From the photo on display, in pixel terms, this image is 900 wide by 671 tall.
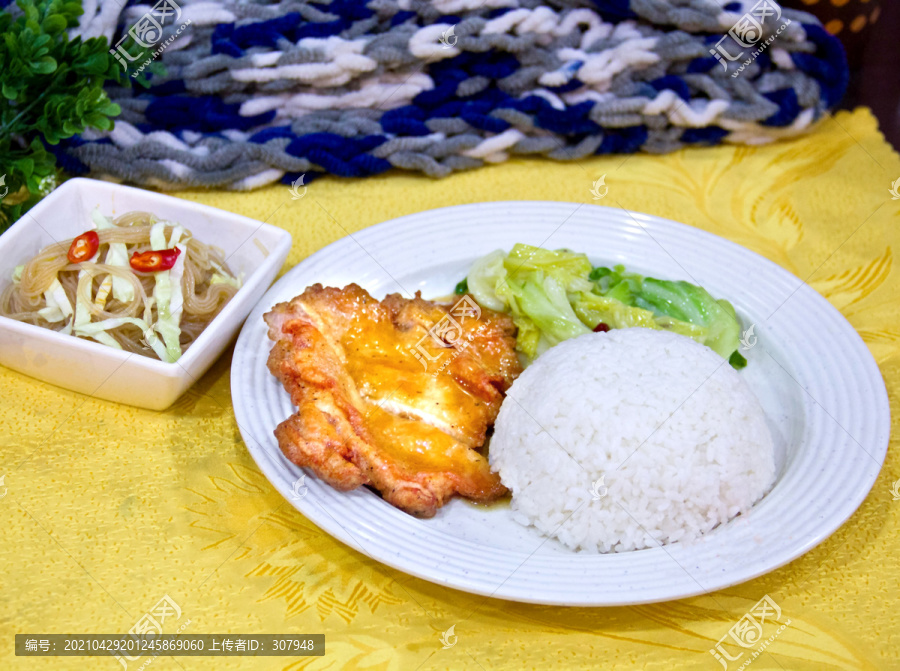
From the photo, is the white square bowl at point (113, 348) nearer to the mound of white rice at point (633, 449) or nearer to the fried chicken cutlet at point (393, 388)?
the fried chicken cutlet at point (393, 388)

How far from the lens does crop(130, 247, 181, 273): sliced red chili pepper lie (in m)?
2.94

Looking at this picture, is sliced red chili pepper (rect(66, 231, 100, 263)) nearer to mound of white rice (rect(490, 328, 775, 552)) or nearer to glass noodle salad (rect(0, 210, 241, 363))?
glass noodle salad (rect(0, 210, 241, 363))

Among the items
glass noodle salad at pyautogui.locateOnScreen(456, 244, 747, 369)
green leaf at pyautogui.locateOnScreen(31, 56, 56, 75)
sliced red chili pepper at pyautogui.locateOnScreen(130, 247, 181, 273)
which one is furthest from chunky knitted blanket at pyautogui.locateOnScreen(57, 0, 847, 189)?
glass noodle salad at pyautogui.locateOnScreen(456, 244, 747, 369)

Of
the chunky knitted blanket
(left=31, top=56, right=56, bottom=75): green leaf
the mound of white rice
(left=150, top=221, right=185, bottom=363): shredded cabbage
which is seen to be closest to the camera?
the mound of white rice

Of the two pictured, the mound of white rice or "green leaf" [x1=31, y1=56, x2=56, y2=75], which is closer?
the mound of white rice

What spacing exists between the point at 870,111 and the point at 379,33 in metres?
2.68

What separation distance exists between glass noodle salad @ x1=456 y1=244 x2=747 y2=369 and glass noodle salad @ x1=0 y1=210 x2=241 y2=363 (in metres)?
1.05

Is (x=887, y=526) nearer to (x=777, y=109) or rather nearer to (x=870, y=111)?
(x=777, y=109)

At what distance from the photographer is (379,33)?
3.85m

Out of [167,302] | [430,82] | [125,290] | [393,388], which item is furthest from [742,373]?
[125,290]

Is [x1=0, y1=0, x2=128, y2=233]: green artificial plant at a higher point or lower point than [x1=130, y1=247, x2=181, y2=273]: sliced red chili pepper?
higher

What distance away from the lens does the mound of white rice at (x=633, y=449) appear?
2367mm

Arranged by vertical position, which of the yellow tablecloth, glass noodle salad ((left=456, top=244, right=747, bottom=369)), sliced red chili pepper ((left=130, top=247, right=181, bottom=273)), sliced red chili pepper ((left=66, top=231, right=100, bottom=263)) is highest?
sliced red chili pepper ((left=66, top=231, right=100, bottom=263))

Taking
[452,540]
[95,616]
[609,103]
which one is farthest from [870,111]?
[95,616]
